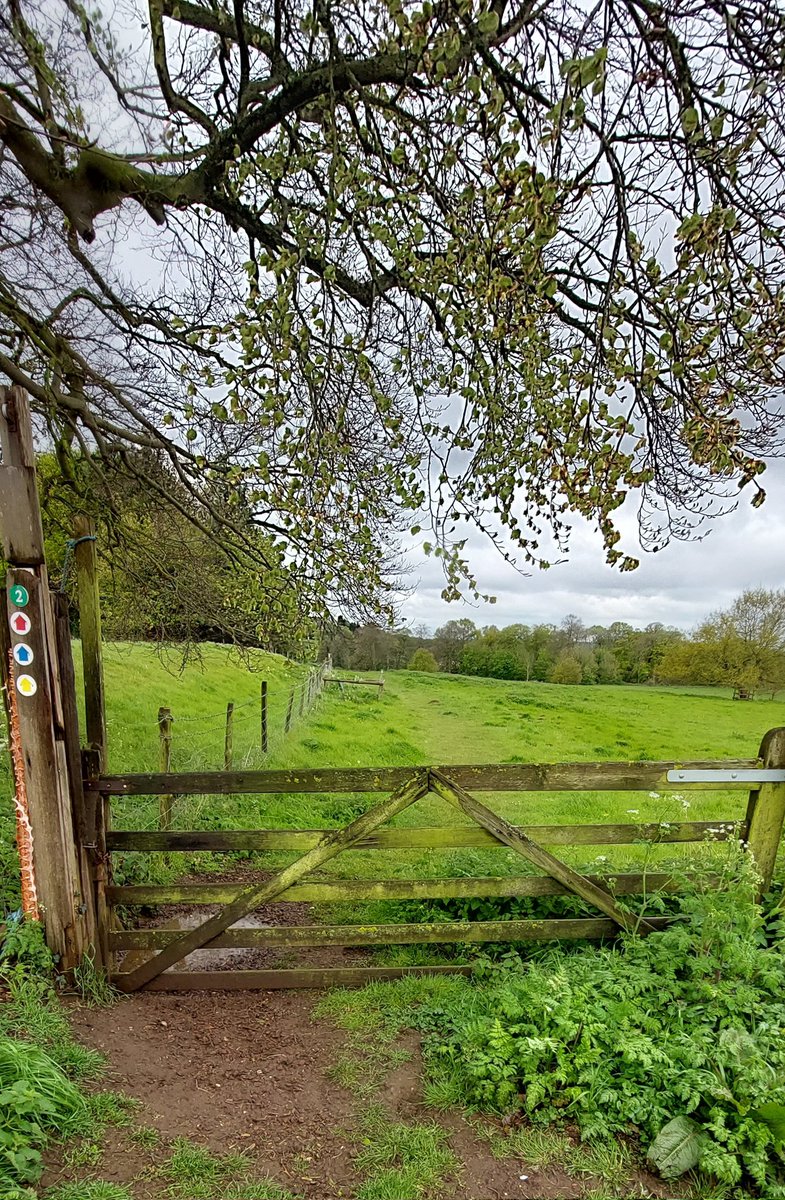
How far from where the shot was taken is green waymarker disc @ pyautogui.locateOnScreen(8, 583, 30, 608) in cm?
363

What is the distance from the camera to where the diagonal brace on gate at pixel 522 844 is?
4.01 metres

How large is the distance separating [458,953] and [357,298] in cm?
510

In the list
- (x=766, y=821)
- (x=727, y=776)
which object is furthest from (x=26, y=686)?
(x=766, y=821)

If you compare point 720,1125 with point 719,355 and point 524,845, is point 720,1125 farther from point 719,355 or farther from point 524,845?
point 719,355

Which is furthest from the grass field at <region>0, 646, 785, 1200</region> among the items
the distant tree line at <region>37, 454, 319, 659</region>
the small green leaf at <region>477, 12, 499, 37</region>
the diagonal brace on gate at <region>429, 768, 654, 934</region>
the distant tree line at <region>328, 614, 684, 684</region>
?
the distant tree line at <region>328, 614, 684, 684</region>

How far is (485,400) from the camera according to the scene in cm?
340

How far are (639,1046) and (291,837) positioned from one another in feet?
7.78

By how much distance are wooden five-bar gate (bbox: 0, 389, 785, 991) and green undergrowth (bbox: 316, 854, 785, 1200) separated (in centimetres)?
40

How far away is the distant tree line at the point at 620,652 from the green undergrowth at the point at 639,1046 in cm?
1861

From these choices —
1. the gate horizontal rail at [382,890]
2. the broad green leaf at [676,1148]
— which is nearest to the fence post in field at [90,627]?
the gate horizontal rail at [382,890]

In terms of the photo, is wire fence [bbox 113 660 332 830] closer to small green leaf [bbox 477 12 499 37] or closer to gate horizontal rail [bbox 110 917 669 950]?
gate horizontal rail [bbox 110 917 669 950]

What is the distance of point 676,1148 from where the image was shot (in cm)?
268

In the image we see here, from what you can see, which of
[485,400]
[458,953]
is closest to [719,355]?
[485,400]

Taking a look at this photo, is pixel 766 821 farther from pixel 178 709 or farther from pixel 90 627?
pixel 178 709
